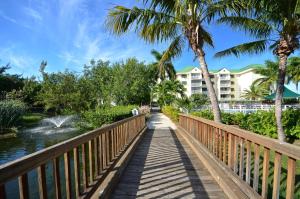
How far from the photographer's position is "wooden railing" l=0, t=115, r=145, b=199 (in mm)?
1754

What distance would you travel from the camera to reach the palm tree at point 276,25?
24.0ft

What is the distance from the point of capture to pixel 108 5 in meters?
7.36

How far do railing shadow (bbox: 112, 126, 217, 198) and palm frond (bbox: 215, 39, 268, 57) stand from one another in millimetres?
5342

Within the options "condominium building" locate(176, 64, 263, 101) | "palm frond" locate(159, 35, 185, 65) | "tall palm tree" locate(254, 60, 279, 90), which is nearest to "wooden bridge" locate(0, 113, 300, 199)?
"palm frond" locate(159, 35, 185, 65)

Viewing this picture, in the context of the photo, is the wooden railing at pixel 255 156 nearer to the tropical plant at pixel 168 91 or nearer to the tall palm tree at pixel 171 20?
the tall palm tree at pixel 171 20

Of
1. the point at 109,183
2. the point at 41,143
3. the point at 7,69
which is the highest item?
the point at 7,69

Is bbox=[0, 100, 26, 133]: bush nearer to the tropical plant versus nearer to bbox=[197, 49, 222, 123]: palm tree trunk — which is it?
bbox=[197, 49, 222, 123]: palm tree trunk

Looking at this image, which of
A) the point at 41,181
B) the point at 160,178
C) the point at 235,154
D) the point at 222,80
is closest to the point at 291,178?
the point at 235,154

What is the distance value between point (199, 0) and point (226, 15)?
3.70ft

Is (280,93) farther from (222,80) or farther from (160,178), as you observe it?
(222,80)

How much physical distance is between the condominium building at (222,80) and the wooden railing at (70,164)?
66563 millimetres

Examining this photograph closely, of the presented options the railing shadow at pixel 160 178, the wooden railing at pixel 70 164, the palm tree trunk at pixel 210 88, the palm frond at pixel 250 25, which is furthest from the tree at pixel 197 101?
the wooden railing at pixel 70 164

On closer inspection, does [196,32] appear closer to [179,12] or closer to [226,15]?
[179,12]

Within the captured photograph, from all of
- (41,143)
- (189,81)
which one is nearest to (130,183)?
(41,143)
